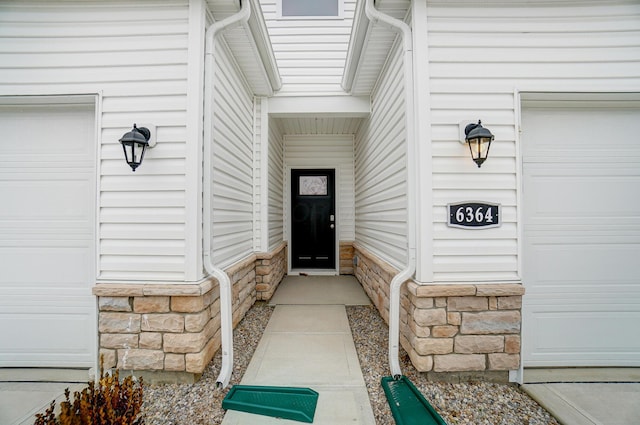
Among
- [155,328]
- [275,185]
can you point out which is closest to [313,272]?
[275,185]

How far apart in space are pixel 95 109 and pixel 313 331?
9.05ft

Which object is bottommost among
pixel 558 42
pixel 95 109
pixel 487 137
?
pixel 487 137

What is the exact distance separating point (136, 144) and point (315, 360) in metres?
2.17

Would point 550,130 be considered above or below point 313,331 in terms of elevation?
above

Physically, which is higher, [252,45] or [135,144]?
[252,45]

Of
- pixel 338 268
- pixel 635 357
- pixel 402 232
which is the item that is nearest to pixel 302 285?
pixel 338 268

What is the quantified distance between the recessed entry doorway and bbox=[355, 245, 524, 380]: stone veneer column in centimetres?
327

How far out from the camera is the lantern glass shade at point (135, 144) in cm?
191

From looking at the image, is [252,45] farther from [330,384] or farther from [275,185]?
[330,384]

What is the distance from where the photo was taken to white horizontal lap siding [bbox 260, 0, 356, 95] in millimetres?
3955

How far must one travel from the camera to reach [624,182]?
219 cm

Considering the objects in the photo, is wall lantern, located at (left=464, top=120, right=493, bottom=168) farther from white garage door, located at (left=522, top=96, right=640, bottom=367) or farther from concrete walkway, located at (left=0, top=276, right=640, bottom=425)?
concrete walkway, located at (left=0, top=276, right=640, bottom=425)

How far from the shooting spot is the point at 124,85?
213cm

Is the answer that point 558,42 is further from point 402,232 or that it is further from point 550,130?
point 402,232
